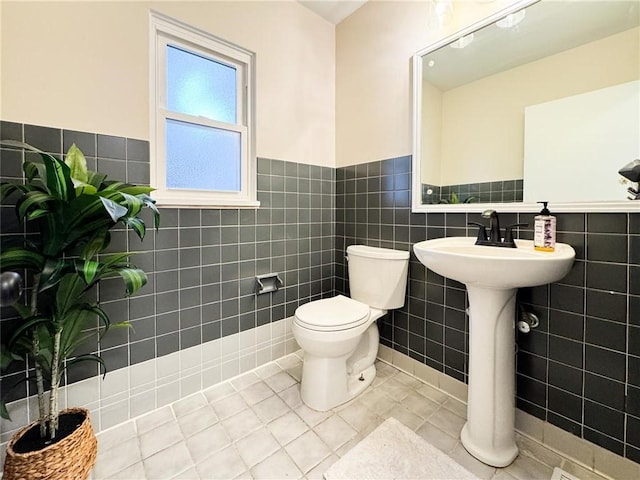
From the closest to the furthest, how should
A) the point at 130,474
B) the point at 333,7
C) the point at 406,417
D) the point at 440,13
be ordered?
the point at 130,474 < the point at 406,417 < the point at 440,13 < the point at 333,7

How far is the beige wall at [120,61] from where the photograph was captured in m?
1.14

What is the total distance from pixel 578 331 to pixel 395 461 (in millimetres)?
955

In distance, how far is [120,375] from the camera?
140 cm

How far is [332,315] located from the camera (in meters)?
1.52

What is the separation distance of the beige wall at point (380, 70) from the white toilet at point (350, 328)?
75 cm

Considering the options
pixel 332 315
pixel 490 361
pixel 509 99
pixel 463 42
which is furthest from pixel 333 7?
pixel 490 361

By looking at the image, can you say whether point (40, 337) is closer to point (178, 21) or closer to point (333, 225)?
point (178, 21)

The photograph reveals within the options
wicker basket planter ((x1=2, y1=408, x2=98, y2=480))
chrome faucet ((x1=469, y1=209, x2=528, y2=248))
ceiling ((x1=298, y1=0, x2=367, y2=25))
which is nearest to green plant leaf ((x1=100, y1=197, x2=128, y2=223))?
wicker basket planter ((x1=2, y1=408, x2=98, y2=480))

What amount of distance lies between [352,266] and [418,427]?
37.5 inches

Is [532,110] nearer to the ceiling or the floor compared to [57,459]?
nearer to the ceiling

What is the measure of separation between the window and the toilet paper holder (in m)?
0.49

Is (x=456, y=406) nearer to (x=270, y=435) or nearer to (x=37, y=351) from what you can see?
(x=270, y=435)

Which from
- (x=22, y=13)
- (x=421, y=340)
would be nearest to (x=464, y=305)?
(x=421, y=340)

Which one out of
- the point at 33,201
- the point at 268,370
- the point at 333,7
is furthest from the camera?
the point at 333,7
